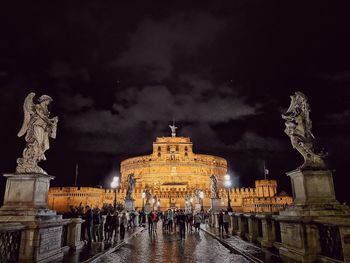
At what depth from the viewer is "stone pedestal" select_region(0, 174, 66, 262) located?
663cm

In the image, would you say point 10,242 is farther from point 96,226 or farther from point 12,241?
point 96,226

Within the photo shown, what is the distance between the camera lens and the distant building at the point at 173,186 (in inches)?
2195

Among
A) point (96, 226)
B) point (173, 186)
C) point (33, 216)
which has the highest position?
point (173, 186)

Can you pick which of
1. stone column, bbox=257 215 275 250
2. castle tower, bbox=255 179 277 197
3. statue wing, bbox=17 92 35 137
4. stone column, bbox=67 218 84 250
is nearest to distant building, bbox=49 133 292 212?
castle tower, bbox=255 179 277 197

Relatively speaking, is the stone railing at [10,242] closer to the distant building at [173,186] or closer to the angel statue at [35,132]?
the angel statue at [35,132]

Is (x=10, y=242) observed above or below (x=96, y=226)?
above

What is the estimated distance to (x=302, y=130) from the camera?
838 centimetres

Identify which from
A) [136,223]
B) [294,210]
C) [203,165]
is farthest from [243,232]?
[203,165]

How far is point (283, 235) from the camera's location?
7.97 metres

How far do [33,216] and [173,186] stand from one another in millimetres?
55888

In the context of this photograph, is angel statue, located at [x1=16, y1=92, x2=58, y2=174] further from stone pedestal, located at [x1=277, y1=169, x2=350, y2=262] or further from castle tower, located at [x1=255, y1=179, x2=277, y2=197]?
castle tower, located at [x1=255, y1=179, x2=277, y2=197]

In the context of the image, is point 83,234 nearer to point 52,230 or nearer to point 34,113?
point 52,230

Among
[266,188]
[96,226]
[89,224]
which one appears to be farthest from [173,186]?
[89,224]

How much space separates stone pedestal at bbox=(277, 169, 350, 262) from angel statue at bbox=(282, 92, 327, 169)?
19.0 inches
